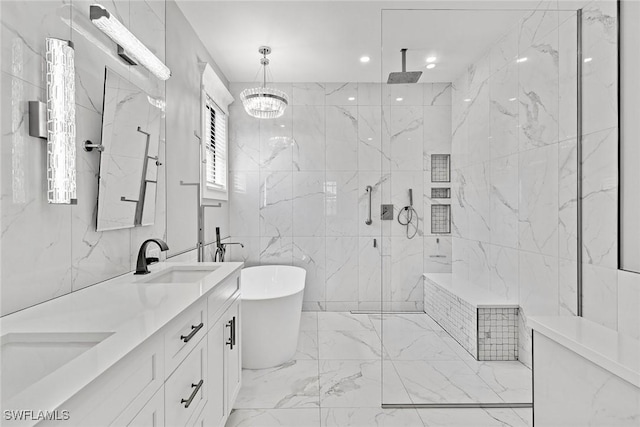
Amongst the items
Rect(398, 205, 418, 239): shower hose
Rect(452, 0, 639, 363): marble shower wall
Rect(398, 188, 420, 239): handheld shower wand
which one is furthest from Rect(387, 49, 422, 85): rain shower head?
Rect(398, 205, 418, 239): shower hose

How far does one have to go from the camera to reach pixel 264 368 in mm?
2670

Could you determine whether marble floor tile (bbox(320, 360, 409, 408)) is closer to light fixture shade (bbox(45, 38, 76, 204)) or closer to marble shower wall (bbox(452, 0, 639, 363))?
marble shower wall (bbox(452, 0, 639, 363))

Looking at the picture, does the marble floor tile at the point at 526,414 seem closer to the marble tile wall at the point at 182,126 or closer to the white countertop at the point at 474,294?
the white countertop at the point at 474,294

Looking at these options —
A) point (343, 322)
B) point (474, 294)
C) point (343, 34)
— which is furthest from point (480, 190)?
point (343, 322)

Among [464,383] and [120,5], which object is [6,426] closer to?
[120,5]

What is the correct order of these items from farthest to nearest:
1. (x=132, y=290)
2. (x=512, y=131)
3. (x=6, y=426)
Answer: (x=512, y=131) < (x=132, y=290) < (x=6, y=426)

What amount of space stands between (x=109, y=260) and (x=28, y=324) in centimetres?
73

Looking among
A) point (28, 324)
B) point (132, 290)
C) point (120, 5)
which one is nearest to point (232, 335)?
point (132, 290)

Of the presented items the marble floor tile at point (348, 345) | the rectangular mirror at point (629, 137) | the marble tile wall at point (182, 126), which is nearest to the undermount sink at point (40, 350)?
the marble tile wall at point (182, 126)

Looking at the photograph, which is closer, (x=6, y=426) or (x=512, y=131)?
(x=6, y=426)

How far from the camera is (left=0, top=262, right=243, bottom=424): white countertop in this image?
63cm

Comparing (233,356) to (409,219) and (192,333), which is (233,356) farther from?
(409,219)

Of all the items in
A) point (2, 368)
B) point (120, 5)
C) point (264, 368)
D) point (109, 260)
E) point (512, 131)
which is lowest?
point (264, 368)

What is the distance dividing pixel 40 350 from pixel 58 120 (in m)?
0.84
